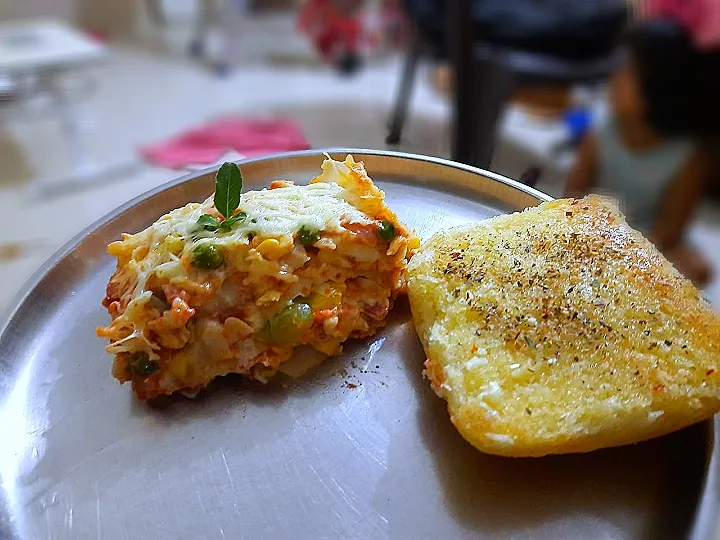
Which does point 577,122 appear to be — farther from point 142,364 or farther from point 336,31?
point 142,364

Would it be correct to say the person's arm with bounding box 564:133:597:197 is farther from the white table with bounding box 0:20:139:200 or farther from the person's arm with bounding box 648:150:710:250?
the white table with bounding box 0:20:139:200

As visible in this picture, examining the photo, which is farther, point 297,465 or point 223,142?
point 223,142

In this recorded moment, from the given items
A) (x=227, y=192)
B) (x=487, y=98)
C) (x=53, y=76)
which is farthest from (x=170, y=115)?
(x=227, y=192)

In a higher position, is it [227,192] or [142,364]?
[227,192]

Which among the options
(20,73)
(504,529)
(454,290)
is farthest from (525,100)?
(504,529)

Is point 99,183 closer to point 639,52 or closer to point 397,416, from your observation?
point 639,52

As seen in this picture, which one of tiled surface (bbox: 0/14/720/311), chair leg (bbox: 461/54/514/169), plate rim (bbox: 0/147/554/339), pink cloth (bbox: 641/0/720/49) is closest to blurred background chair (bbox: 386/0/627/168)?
chair leg (bbox: 461/54/514/169)

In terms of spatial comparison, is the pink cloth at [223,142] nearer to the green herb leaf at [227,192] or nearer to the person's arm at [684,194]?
the green herb leaf at [227,192]
